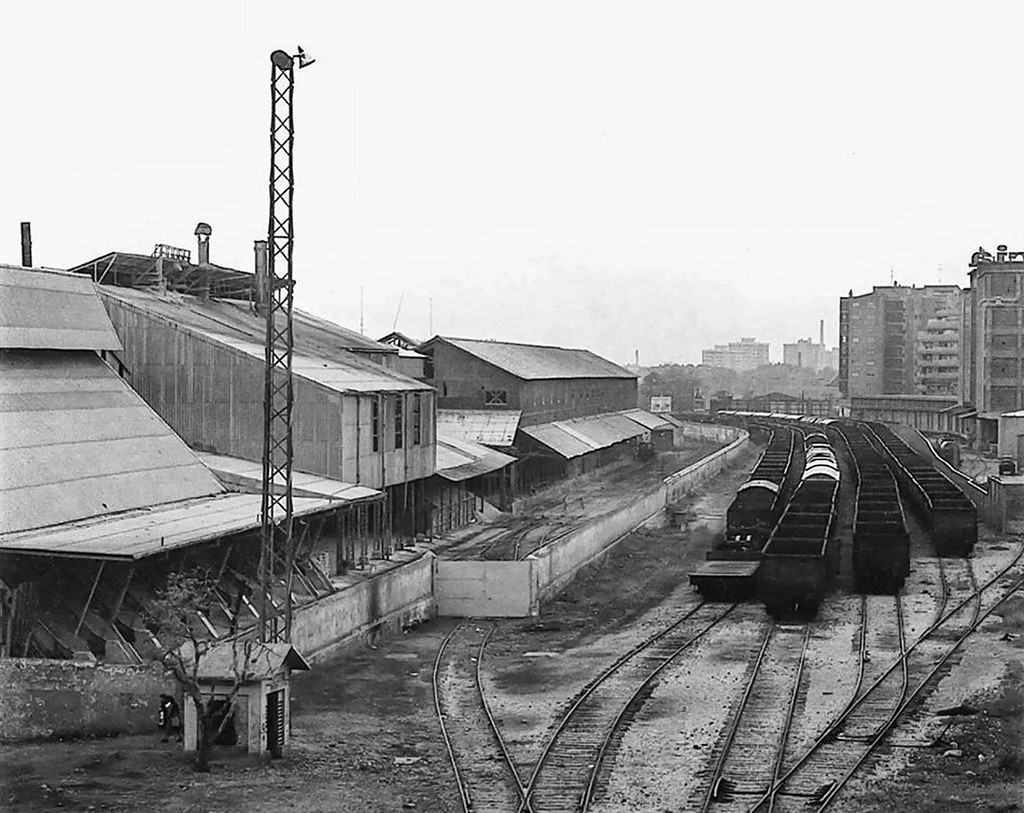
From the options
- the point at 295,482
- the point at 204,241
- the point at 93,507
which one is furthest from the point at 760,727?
the point at 204,241

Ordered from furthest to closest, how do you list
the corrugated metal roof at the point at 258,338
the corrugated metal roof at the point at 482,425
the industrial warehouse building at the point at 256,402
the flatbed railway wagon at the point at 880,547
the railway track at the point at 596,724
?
the corrugated metal roof at the point at 482,425 → the corrugated metal roof at the point at 258,338 → the flatbed railway wagon at the point at 880,547 → the industrial warehouse building at the point at 256,402 → the railway track at the point at 596,724

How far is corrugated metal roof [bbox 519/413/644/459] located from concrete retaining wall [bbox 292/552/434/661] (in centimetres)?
2359

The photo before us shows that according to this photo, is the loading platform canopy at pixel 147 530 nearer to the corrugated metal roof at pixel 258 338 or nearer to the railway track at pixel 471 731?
the railway track at pixel 471 731

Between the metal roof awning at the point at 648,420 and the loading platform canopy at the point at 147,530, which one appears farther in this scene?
the metal roof awning at the point at 648,420

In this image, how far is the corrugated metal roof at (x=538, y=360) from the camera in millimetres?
60781

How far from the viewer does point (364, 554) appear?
34438 mm

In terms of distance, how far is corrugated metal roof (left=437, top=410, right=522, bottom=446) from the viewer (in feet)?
177

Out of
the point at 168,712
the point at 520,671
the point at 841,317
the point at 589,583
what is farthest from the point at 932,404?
the point at 168,712

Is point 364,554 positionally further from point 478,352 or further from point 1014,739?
point 478,352

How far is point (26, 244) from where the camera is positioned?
3728 centimetres

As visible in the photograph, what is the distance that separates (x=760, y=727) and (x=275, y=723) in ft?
27.1

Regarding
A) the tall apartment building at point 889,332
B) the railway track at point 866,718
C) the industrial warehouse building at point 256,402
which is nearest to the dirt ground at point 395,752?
the railway track at point 866,718

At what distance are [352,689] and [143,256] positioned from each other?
868 inches

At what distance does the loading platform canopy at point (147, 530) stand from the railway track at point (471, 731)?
4.69m
